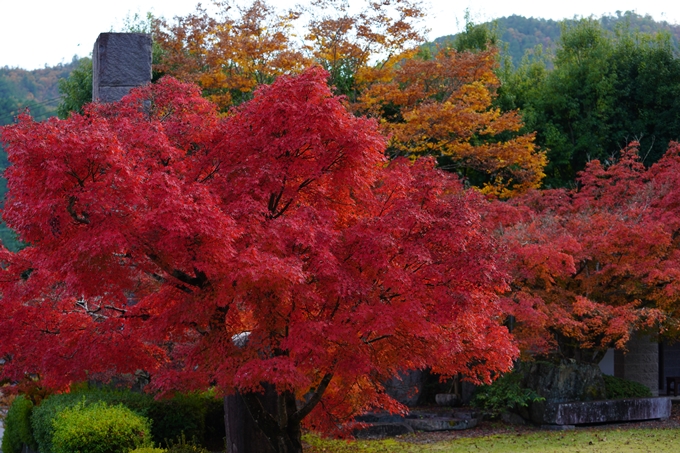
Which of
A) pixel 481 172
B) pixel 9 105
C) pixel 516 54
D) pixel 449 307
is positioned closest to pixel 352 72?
pixel 481 172

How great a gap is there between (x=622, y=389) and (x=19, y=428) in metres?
12.4

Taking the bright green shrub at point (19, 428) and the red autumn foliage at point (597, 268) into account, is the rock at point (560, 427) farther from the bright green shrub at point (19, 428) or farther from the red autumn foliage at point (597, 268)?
the bright green shrub at point (19, 428)

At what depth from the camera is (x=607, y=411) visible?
16234 millimetres

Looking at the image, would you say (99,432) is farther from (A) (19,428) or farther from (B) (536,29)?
(B) (536,29)

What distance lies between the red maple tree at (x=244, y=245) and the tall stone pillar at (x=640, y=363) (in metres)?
12.1

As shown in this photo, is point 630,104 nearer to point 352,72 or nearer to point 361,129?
point 352,72

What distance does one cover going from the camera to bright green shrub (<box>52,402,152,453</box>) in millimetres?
9664

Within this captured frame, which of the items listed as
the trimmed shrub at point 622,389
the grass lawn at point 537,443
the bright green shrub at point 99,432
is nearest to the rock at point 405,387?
the grass lawn at point 537,443

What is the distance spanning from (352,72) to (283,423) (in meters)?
14.3

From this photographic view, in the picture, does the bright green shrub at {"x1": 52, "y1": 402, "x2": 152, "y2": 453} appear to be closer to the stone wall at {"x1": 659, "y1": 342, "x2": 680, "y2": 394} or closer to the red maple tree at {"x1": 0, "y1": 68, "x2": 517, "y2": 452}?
the red maple tree at {"x1": 0, "y1": 68, "x2": 517, "y2": 452}

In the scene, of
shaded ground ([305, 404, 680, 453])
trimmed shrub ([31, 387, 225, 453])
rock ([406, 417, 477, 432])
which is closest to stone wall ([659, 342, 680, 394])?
shaded ground ([305, 404, 680, 453])

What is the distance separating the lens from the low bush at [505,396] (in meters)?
16.2

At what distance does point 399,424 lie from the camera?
15586mm

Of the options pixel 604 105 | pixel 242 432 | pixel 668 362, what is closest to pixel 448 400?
pixel 668 362
